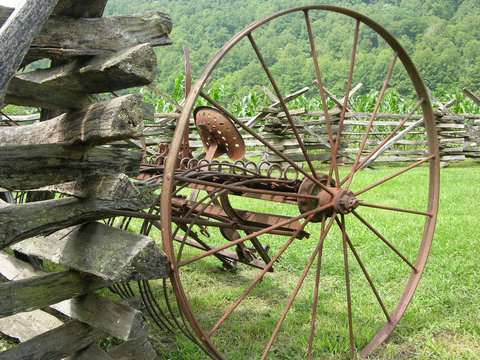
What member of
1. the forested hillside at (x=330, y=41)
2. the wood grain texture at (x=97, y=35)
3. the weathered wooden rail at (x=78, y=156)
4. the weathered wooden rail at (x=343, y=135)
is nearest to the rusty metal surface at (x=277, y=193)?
the weathered wooden rail at (x=78, y=156)

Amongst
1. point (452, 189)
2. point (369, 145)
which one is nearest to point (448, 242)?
point (452, 189)

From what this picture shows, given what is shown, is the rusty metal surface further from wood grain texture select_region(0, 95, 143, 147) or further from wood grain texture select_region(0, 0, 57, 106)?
wood grain texture select_region(0, 0, 57, 106)

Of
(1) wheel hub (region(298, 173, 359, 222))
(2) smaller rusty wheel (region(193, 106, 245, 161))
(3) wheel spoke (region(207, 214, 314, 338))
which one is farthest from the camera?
(2) smaller rusty wheel (region(193, 106, 245, 161))

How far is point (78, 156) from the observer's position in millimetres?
2002

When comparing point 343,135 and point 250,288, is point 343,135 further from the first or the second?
point 250,288

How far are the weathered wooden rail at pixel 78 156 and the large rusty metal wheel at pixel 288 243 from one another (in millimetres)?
228

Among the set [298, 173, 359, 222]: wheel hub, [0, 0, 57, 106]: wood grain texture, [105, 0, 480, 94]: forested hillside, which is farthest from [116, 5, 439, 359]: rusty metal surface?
[105, 0, 480, 94]: forested hillside

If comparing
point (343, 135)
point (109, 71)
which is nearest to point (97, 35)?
point (109, 71)

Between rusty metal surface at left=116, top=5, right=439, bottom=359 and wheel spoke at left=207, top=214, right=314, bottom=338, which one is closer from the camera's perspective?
wheel spoke at left=207, top=214, right=314, bottom=338

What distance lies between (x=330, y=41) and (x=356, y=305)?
4054 cm

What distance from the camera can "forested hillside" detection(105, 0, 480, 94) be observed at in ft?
98.9

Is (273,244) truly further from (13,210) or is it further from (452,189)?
(452,189)

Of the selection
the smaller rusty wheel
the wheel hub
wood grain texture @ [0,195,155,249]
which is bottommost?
the wheel hub

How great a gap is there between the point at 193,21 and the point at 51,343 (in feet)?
147
